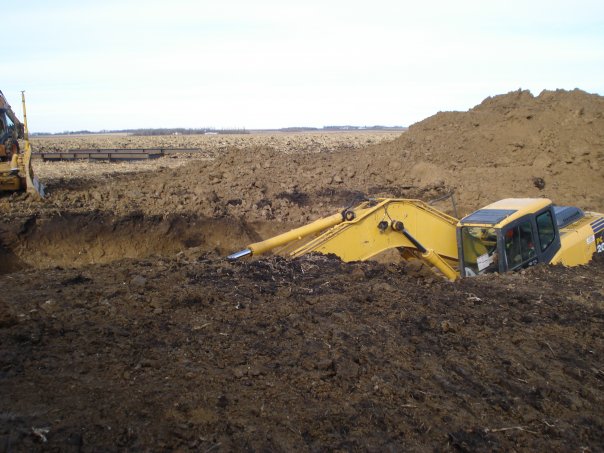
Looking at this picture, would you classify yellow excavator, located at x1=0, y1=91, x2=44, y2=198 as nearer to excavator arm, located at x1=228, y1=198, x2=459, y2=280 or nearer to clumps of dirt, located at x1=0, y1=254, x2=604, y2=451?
clumps of dirt, located at x1=0, y1=254, x2=604, y2=451

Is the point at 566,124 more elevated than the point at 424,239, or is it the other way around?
the point at 566,124

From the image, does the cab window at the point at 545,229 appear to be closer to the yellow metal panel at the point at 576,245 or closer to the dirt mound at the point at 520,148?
the yellow metal panel at the point at 576,245

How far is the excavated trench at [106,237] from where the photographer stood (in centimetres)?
1262

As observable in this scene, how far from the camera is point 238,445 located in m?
3.93

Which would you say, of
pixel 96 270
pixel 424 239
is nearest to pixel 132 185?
pixel 96 270

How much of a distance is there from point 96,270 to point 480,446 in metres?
5.55

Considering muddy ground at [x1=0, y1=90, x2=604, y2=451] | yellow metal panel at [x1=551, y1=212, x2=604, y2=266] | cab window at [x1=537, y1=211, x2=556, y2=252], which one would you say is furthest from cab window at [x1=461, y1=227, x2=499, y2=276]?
yellow metal panel at [x1=551, y1=212, x2=604, y2=266]

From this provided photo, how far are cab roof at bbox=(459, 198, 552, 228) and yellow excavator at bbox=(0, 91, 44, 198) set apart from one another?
429 inches

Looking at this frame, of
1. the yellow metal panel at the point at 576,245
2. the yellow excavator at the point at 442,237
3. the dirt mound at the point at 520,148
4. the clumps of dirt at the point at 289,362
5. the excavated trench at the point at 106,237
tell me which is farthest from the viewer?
the dirt mound at the point at 520,148

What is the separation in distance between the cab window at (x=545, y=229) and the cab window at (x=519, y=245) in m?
0.22

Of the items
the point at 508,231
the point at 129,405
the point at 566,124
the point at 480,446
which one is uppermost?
the point at 566,124

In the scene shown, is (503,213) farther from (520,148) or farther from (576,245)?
(520,148)

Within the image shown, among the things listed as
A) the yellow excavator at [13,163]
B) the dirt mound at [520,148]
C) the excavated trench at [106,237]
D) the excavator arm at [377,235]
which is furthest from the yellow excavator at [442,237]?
the yellow excavator at [13,163]

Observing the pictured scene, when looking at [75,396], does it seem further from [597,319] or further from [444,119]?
[444,119]
